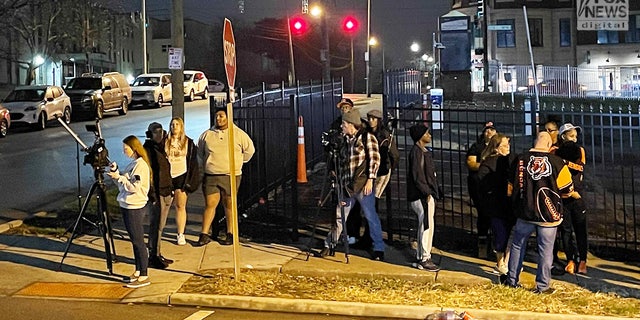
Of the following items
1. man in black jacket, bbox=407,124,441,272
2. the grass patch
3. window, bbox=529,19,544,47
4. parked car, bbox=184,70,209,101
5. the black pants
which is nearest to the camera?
the grass patch

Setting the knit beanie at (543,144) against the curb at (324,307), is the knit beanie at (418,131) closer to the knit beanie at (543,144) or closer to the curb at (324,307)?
the knit beanie at (543,144)

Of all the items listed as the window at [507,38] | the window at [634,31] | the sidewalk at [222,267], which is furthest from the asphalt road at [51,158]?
the window at [634,31]

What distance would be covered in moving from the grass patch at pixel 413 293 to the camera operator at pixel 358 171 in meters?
0.93

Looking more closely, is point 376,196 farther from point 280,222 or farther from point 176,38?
point 176,38

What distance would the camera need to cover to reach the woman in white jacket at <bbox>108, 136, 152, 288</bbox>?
8383mm

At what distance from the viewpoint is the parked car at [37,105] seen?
1041 inches

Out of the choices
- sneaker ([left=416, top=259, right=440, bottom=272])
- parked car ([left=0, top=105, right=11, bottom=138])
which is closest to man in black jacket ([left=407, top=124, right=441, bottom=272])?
sneaker ([left=416, top=259, right=440, bottom=272])

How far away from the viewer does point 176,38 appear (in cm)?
1509

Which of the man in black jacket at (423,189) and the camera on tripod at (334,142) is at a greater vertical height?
the camera on tripod at (334,142)

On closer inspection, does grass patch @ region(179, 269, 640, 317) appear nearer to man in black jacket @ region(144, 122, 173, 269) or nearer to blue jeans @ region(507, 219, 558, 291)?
blue jeans @ region(507, 219, 558, 291)

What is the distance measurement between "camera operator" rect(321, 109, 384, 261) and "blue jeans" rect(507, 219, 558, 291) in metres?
1.84

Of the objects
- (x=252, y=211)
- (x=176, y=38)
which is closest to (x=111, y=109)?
(x=176, y=38)

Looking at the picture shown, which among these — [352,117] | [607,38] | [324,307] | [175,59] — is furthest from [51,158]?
[607,38]

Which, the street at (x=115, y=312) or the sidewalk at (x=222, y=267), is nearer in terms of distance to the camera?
the street at (x=115, y=312)
